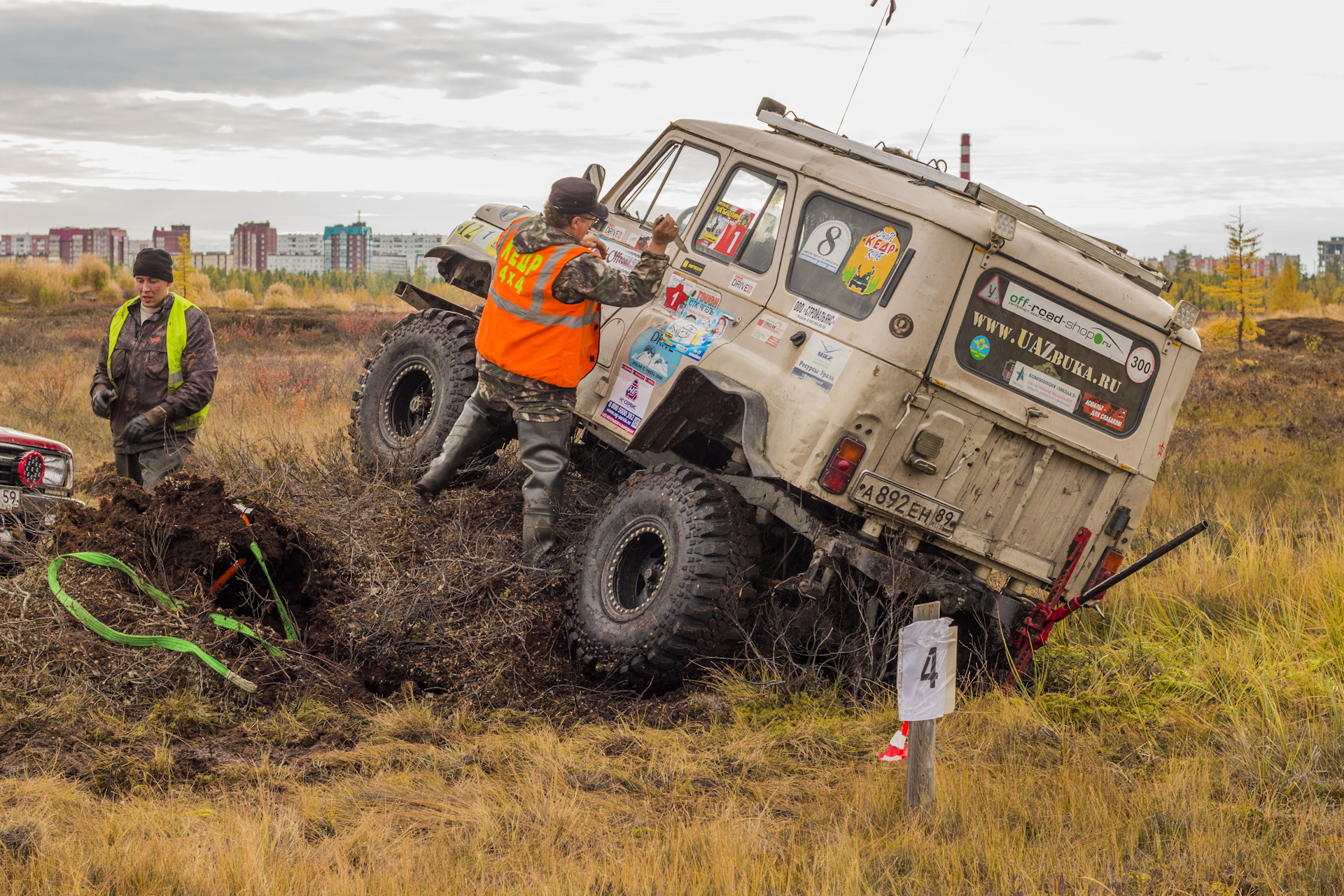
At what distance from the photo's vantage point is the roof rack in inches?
222

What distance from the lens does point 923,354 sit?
16.9ft

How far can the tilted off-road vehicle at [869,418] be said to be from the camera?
518cm

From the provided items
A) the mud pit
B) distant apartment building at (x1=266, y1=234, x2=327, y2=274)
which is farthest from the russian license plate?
distant apartment building at (x1=266, y1=234, x2=327, y2=274)

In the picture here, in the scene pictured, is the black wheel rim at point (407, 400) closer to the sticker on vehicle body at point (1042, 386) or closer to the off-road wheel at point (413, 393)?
the off-road wheel at point (413, 393)

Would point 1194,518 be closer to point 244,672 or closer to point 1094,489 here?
point 1094,489

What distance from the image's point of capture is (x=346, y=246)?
13412 centimetres

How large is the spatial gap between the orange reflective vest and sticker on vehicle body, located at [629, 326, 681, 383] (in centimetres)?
25

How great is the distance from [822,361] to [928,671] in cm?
188

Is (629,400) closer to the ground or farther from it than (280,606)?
farther from it

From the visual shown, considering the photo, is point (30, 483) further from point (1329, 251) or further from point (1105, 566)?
point (1329, 251)

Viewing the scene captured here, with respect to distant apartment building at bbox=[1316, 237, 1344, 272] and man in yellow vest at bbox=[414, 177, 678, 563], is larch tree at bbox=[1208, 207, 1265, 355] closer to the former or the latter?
man in yellow vest at bbox=[414, 177, 678, 563]

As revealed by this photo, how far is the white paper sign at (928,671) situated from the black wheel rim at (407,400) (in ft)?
14.6

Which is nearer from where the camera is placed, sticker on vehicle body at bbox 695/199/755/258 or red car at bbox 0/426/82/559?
red car at bbox 0/426/82/559

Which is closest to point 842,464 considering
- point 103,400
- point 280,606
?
point 280,606
